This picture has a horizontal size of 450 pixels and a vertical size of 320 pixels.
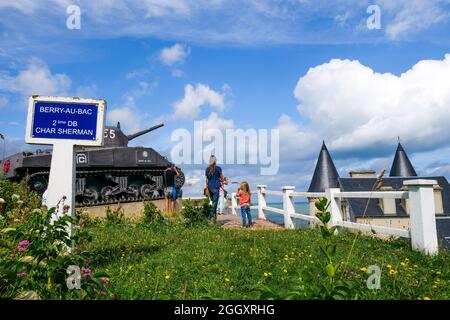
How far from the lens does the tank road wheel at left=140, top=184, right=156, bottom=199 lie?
18.6 meters

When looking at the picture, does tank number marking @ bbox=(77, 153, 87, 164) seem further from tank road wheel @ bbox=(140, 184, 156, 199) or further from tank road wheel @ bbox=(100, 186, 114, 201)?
tank road wheel @ bbox=(140, 184, 156, 199)

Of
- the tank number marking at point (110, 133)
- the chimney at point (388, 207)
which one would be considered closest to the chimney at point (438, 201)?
the chimney at point (388, 207)

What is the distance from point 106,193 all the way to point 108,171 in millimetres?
1069

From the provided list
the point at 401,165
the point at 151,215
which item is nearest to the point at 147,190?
the point at 151,215

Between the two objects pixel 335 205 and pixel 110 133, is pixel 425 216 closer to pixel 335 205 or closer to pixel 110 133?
pixel 335 205

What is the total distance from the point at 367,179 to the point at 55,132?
32674mm

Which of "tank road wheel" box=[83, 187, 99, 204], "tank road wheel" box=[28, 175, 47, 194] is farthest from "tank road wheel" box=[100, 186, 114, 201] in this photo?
"tank road wheel" box=[28, 175, 47, 194]

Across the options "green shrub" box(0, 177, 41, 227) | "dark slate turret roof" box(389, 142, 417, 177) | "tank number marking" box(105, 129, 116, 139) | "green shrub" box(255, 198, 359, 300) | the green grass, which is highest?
"dark slate turret roof" box(389, 142, 417, 177)

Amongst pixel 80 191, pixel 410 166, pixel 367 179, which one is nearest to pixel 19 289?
pixel 80 191

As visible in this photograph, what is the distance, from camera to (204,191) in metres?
11.5

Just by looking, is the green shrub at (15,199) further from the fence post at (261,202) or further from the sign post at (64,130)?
the fence post at (261,202)

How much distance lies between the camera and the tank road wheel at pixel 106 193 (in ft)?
57.4

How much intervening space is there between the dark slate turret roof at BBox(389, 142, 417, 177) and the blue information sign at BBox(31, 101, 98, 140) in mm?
46721
